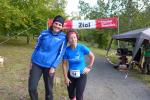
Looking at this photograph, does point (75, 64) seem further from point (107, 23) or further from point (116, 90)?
point (107, 23)

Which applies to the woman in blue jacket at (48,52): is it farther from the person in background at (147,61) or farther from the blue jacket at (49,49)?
the person in background at (147,61)

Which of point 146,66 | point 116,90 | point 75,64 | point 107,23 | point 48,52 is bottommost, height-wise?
point 146,66

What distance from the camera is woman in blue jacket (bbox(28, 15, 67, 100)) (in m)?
6.55

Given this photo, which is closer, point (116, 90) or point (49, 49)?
point (49, 49)

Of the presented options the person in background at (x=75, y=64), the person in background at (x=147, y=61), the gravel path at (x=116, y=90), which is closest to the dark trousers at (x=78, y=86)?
the person in background at (x=75, y=64)

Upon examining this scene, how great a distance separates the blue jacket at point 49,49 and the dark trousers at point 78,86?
455 mm

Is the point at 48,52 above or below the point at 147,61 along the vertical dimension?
above

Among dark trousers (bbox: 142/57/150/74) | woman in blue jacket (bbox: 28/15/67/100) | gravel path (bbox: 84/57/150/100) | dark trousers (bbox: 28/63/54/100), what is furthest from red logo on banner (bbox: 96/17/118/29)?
woman in blue jacket (bbox: 28/15/67/100)

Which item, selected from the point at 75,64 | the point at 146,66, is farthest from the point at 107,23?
the point at 75,64

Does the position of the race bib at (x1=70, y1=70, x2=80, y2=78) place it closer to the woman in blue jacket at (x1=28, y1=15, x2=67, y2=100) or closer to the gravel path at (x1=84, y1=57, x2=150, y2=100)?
the woman in blue jacket at (x1=28, y1=15, x2=67, y2=100)

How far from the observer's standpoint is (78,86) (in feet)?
21.2

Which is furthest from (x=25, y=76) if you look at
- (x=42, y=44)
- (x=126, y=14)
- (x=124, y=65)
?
(x=126, y=14)

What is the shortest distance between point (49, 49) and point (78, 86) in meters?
0.86

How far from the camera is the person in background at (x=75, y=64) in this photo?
6.35 meters
